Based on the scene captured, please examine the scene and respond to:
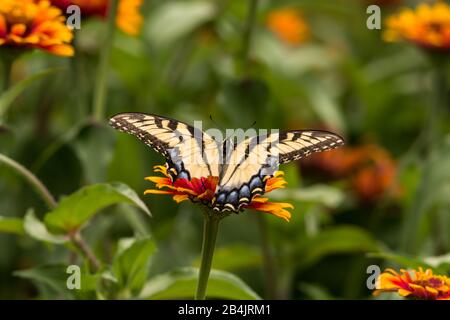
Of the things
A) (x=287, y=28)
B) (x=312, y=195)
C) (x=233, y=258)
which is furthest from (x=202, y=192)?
(x=287, y=28)

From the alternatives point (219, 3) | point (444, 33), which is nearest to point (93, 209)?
point (444, 33)

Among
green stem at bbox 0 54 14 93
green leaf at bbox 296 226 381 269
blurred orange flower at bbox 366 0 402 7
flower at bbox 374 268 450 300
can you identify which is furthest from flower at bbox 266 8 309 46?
flower at bbox 374 268 450 300

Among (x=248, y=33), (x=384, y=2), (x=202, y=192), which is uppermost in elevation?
(x=384, y=2)

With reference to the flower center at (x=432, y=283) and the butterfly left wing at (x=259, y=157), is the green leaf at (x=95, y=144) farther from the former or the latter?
the flower center at (x=432, y=283)

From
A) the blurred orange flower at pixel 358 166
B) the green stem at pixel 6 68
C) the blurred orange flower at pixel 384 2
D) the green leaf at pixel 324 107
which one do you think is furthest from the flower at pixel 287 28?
the green stem at pixel 6 68

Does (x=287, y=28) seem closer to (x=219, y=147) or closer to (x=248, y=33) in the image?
(x=248, y=33)
